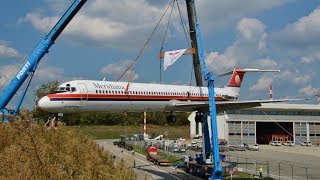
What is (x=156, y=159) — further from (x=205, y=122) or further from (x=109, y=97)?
(x=109, y=97)

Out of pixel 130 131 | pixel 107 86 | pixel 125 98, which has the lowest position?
pixel 130 131

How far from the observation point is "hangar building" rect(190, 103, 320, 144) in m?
108

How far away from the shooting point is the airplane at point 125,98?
118 ft

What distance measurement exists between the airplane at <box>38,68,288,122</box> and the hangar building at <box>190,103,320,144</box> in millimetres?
60121

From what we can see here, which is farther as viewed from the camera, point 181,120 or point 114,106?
point 181,120

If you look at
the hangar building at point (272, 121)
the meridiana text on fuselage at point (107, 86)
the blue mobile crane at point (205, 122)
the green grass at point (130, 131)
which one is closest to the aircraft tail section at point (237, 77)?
the blue mobile crane at point (205, 122)

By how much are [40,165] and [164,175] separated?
37.8 meters

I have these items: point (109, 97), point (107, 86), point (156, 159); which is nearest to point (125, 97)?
point (109, 97)

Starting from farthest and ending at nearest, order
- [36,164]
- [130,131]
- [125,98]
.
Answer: [130,131] < [125,98] < [36,164]

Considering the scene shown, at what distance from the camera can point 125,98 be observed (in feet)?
129

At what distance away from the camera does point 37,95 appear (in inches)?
5123

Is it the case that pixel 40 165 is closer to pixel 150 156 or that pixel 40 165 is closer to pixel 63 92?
pixel 63 92

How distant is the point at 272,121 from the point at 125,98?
82611mm

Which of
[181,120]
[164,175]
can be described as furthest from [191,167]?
[181,120]
